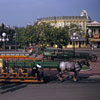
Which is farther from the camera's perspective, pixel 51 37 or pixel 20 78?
pixel 51 37

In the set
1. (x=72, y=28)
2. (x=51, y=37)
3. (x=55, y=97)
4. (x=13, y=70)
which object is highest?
(x=72, y=28)

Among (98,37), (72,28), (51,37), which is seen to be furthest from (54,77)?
(98,37)

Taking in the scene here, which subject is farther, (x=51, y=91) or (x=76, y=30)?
(x=76, y=30)

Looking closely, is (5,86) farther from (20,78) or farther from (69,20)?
(69,20)

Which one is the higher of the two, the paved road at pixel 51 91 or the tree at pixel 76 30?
the tree at pixel 76 30

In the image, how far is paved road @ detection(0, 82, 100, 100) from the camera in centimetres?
945

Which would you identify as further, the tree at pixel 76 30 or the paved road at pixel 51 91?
the tree at pixel 76 30

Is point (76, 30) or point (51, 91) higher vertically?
point (76, 30)

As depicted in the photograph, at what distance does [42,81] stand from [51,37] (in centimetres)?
1469

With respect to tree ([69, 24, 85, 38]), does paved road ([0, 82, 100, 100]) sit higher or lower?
lower

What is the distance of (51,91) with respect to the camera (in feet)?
34.7

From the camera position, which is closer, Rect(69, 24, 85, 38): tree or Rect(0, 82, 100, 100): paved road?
Rect(0, 82, 100, 100): paved road

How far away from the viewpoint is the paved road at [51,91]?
372 inches

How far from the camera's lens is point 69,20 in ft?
210
